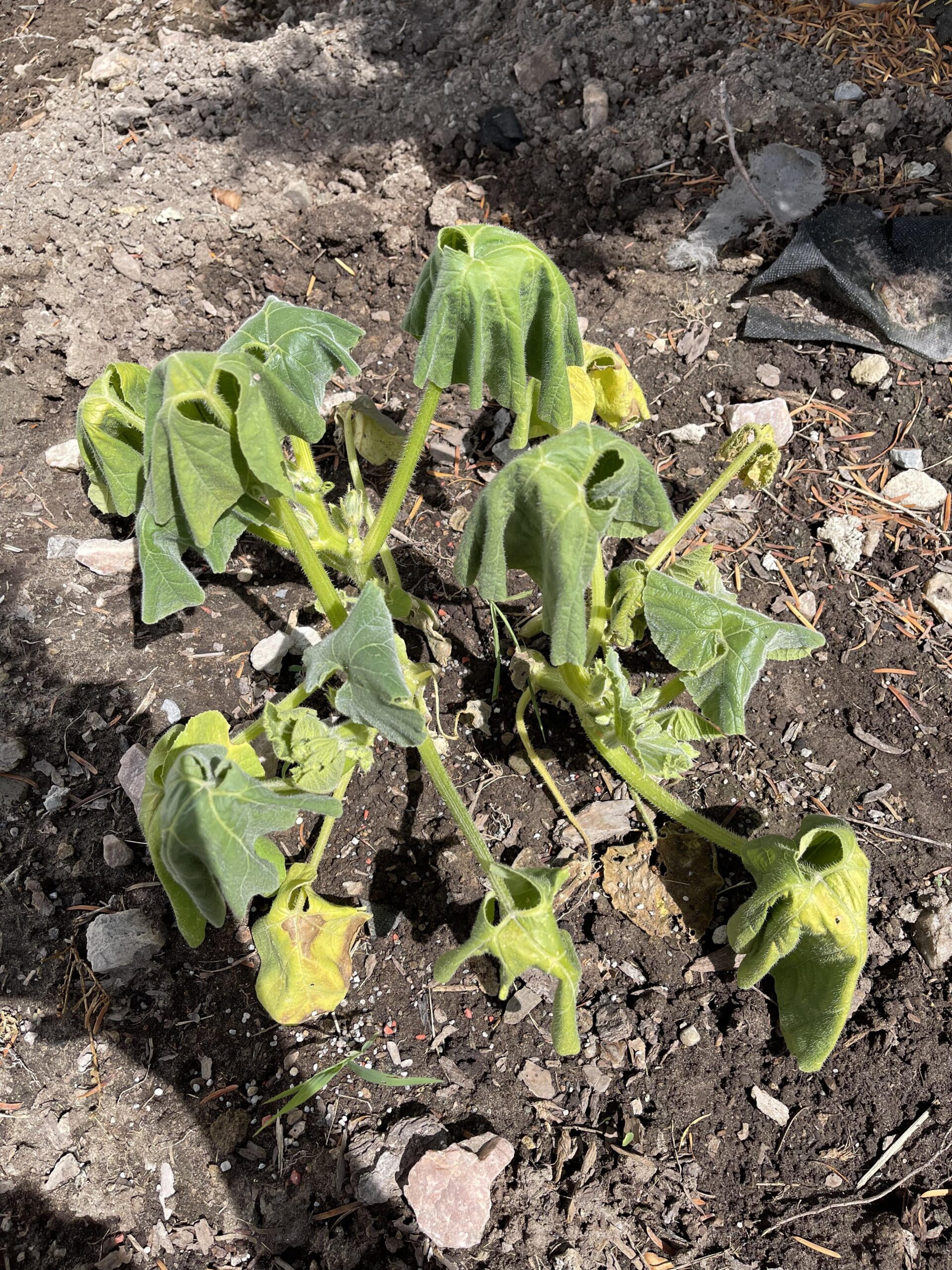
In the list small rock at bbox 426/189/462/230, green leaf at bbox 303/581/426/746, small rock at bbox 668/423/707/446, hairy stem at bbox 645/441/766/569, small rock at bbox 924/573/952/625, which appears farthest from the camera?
small rock at bbox 426/189/462/230

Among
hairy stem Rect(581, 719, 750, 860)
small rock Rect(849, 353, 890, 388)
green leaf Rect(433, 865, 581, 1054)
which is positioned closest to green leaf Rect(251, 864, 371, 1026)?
green leaf Rect(433, 865, 581, 1054)

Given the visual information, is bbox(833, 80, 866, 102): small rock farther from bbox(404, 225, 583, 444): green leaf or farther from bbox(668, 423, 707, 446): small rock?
bbox(404, 225, 583, 444): green leaf

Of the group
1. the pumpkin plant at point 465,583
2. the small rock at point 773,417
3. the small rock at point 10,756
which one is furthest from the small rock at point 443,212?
the small rock at point 10,756

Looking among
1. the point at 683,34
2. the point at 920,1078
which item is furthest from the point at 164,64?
the point at 920,1078

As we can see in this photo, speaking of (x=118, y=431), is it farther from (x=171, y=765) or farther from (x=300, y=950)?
Result: (x=300, y=950)

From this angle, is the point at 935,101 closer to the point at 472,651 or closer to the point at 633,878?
the point at 472,651
